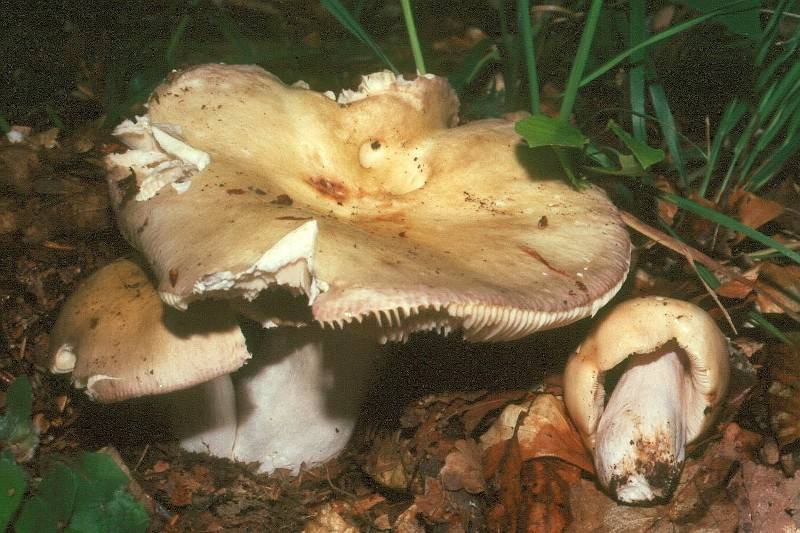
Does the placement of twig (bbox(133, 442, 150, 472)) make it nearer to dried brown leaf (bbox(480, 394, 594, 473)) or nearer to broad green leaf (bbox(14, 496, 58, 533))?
broad green leaf (bbox(14, 496, 58, 533))

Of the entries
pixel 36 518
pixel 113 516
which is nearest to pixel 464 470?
pixel 113 516

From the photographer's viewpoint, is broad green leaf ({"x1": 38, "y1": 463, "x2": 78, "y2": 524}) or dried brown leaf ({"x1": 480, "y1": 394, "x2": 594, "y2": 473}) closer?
broad green leaf ({"x1": 38, "y1": 463, "x2": 78, "y2": 524})

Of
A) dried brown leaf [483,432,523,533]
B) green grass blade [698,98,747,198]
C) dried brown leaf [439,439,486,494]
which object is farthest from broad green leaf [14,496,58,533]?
green grass blade [698,98,747,198]

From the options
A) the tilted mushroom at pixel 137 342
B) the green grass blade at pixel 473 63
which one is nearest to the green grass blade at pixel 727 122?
the green grass blade at pixel 473 63

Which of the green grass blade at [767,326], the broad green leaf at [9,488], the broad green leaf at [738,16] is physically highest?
the broad green leaf at [738,16]

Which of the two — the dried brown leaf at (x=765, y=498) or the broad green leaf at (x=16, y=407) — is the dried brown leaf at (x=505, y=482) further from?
the broad green leaf at (x=16, y=407)

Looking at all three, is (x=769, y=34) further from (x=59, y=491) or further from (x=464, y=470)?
Answer: (x=59, y=491)

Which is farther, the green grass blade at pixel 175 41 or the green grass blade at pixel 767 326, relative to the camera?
the green grass blade at pixel 175 41
